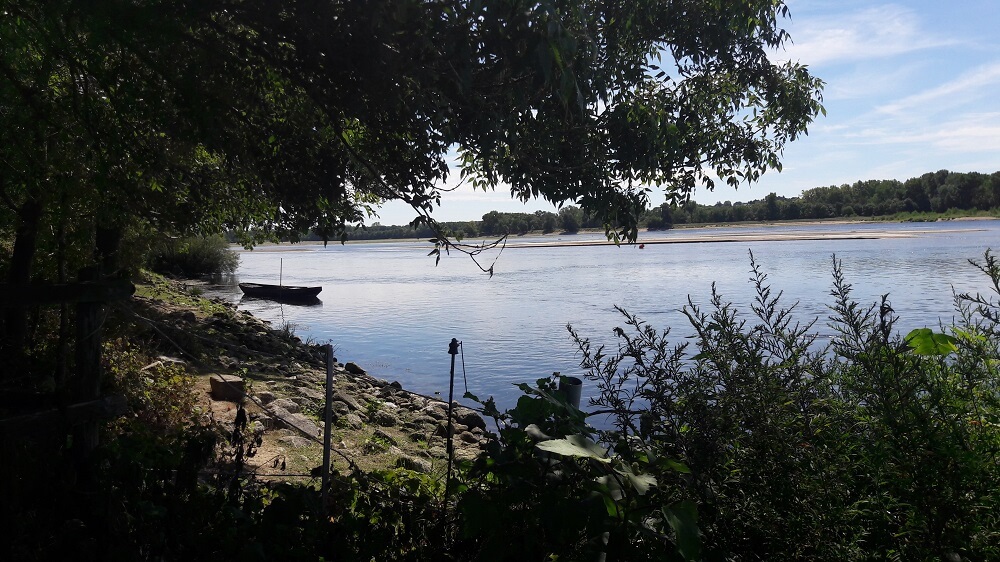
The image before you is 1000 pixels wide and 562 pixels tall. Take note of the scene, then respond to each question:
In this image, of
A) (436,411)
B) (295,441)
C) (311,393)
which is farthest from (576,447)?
(436,411)

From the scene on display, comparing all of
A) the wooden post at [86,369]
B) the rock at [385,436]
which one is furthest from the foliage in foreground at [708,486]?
the rock at [385,436]

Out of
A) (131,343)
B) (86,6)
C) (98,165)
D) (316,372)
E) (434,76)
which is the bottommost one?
(316,372)

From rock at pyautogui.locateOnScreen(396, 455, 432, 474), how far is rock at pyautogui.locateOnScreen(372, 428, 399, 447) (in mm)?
871

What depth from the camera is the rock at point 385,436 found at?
9.63 meters

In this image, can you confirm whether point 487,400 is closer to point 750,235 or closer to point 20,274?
point 20,274

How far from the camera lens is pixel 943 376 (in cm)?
338

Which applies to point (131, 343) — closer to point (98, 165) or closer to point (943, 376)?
point (98, 165)

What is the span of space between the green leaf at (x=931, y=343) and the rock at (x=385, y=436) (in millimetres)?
7127

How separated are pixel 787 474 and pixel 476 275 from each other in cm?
5247

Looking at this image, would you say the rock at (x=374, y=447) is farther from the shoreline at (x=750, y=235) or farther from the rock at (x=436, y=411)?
the shoreline at (x=750, y=235)

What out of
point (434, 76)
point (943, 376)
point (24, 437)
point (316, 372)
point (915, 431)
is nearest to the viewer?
point (915, 431)

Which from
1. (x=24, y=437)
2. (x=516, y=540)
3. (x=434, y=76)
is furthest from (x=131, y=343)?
(x=516, y=540)

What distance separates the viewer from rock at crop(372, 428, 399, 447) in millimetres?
9633

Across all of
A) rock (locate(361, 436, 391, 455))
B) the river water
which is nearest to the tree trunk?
rock (locate(361, 436, 391, 455))
